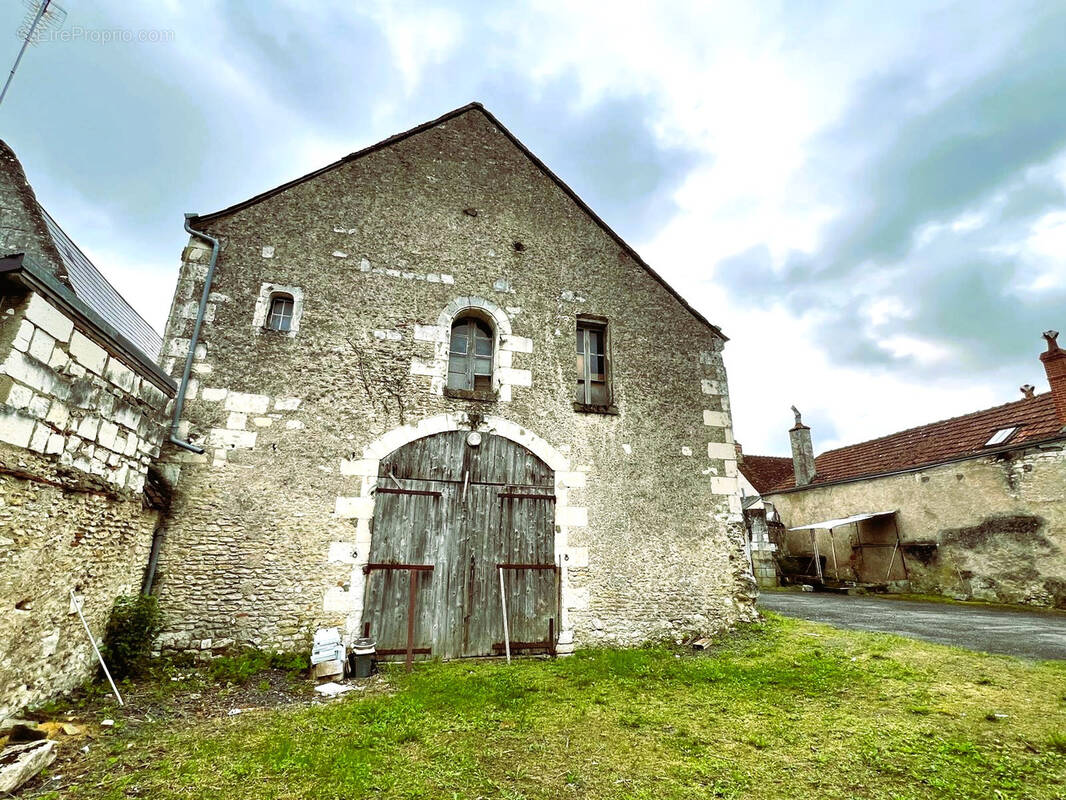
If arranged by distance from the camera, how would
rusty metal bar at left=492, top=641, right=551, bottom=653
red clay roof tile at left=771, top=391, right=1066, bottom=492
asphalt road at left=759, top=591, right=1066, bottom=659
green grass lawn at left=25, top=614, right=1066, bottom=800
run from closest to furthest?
green grass lawn at left=25, top=614, right=1066, bottom=800 < rusty metal bar at left=492, top=641, right=551, bottom=653 < asphalt road at left=759, top=591, right=1066, bottom=659 < red clay roof tile at left=771, top=391, right=1066, bottom=492

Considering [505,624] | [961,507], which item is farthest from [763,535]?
[505,624]

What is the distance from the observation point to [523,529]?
6.54m

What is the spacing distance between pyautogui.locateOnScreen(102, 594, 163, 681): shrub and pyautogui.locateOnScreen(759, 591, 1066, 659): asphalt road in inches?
356

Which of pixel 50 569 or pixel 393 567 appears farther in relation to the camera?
pixel 393 567

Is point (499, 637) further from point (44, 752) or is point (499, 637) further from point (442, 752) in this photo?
point (44, 752)

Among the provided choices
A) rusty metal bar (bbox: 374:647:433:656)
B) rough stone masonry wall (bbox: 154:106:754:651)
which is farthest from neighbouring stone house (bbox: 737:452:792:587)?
rusty metal bar (bbox: 374:647:433:656)

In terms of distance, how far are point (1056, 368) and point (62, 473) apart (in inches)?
723

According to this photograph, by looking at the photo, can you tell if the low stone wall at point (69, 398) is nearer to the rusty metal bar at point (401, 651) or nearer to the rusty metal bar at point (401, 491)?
the rusty metal bar at point (401, 491)

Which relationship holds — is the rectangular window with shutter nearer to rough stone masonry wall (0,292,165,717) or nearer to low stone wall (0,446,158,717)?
rough stone masonry wall (0,292,165,717)

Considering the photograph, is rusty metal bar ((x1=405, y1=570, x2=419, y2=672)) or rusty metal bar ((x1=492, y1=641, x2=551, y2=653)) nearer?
rusty metal bar ((x1=405, y1=570, x2=419, y2=672))

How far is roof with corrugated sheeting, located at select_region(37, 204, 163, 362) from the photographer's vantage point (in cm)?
682

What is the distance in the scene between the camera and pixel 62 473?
3908 mm

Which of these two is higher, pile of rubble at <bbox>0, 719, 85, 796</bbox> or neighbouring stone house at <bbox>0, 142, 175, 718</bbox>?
neighbouring stone house at <bbox>0, 142, 175, 718</bbox>

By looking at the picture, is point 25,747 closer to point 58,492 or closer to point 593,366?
point 58,492
